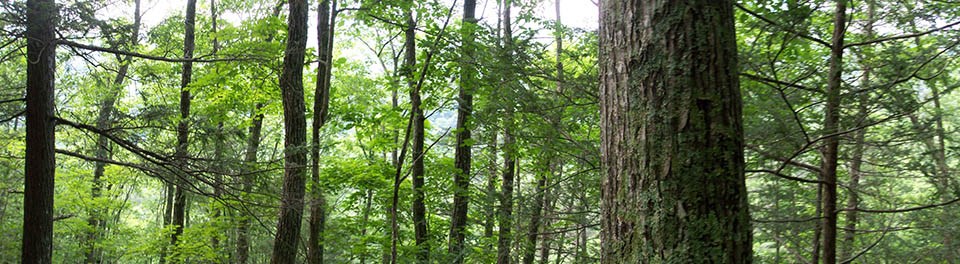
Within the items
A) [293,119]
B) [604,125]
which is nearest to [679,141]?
[604,125]

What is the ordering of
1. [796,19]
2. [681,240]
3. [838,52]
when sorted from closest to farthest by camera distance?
[681,240] → [796,19] → [838,52]

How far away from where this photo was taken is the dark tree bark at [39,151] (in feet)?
20.1

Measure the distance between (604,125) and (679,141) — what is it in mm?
312

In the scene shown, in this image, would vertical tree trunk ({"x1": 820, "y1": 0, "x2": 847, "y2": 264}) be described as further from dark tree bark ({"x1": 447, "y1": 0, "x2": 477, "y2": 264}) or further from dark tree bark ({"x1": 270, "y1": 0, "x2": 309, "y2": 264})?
dark tree bark ({"x1": 270, "y1": 0, "x2": 309, "y2": 264})

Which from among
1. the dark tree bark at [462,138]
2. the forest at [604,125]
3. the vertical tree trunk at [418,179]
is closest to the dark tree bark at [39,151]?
the forest at [604,125]

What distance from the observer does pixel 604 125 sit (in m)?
2.16

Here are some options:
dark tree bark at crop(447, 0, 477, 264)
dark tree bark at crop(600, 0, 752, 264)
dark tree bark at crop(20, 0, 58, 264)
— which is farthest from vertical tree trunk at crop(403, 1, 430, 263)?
dark tree bark at crop(600, 0, 752, 264)

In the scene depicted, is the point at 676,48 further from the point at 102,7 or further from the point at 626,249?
the point at 102,7

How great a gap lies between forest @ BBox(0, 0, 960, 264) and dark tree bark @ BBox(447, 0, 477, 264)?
42mm

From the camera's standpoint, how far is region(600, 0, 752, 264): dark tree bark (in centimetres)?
189

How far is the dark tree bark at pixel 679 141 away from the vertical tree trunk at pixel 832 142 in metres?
1.92

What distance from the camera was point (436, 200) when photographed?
32.6 feet

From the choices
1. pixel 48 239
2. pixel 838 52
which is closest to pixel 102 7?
pixel 48 239

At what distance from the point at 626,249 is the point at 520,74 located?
12.6ft
